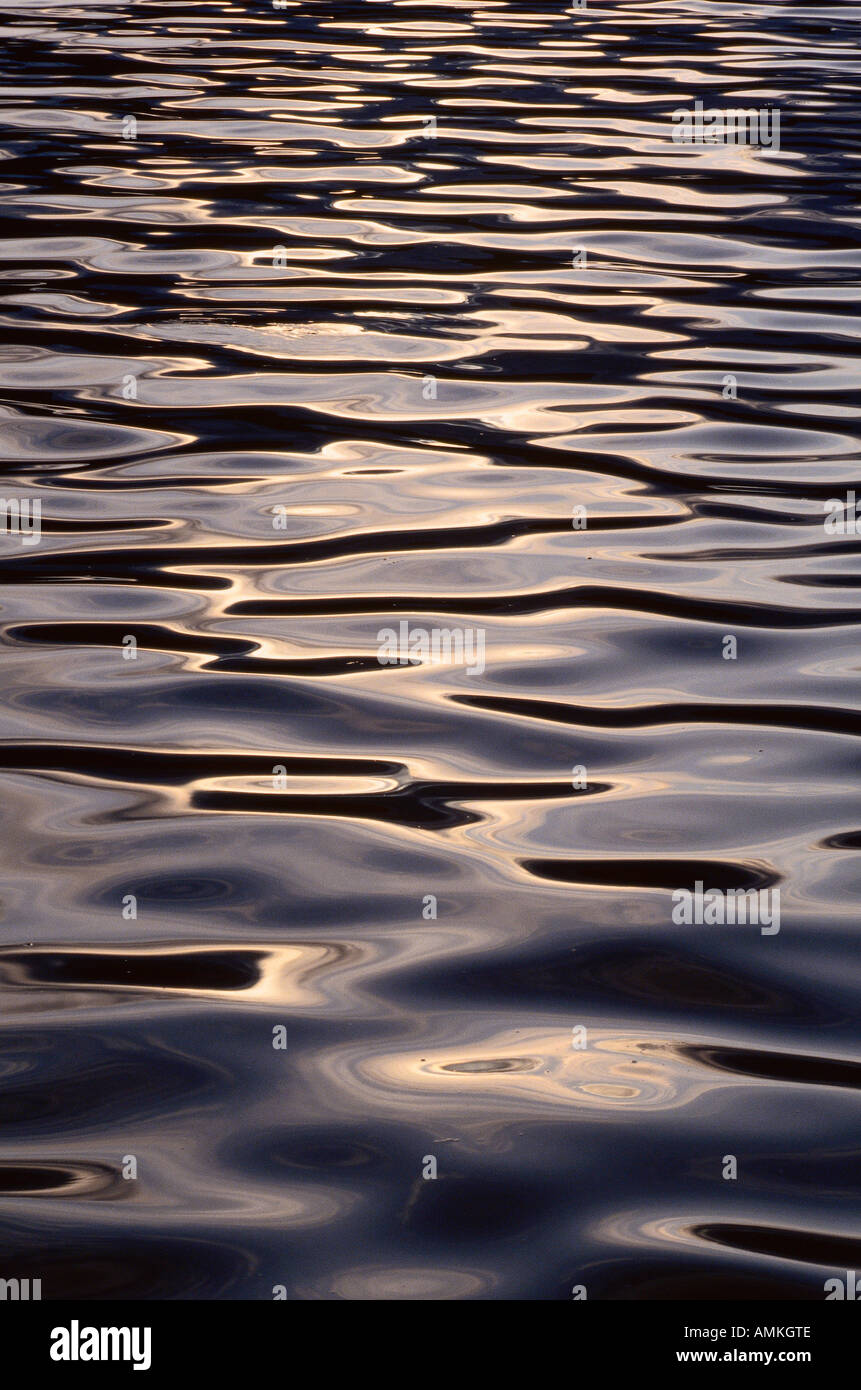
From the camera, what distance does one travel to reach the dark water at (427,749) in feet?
5.74

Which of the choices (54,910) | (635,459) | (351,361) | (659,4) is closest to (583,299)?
(351,361)

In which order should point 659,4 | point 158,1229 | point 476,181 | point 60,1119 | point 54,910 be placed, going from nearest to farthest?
point 158,1229, point 60,1119, point 54,910, point 476,181, point 659,4

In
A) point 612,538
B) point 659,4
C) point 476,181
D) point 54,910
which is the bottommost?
point 54,910

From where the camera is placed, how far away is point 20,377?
14.1ft

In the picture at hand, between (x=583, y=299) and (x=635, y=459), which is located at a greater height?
(x=583, y=299)

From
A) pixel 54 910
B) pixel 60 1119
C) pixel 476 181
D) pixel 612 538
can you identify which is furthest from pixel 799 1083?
pixel 476 181

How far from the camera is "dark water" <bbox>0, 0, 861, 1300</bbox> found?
1.75m

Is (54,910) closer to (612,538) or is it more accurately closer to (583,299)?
(612,538)

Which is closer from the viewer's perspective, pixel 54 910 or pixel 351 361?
pixel 54 910

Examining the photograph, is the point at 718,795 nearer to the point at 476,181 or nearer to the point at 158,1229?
the point at 158,1229

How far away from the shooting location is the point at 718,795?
2494mm

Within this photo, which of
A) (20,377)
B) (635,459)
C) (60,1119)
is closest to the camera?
(60,1119)

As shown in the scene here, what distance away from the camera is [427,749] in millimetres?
2605

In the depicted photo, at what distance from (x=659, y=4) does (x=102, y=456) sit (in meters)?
7.94
